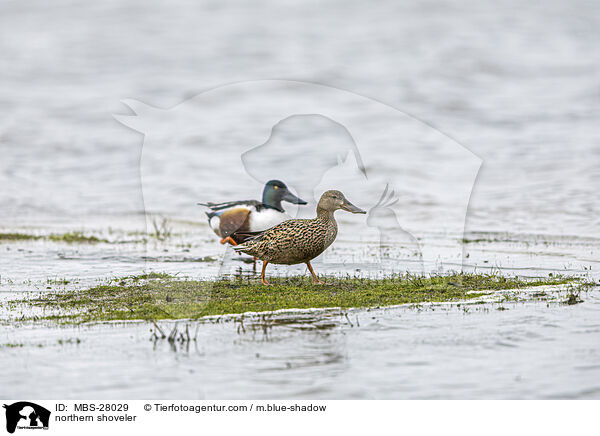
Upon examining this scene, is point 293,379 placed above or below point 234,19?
below

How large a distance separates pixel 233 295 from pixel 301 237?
3.69ft

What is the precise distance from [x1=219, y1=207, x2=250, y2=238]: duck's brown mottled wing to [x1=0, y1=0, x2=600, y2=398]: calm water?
17.0 inches

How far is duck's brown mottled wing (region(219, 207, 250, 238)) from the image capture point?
11.0 meters

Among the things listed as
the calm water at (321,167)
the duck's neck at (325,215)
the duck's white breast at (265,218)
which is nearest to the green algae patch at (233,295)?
the calm water at (321,167)

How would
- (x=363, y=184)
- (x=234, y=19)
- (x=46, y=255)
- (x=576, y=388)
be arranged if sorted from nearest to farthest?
(x=576, y=388) < (x=363, y=184) < (x=46, y=255) < (x=234, y=19)

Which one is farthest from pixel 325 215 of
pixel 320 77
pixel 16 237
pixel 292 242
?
pixel 320 77

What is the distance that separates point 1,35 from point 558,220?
3468 cm

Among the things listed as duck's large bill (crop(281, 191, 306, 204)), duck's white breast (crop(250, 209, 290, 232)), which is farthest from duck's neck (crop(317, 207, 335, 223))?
duck's white breast (crop(250, 209, 290, 232))

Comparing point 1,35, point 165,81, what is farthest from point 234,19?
point 1,35

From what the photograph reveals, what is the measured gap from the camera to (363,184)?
29.3ft

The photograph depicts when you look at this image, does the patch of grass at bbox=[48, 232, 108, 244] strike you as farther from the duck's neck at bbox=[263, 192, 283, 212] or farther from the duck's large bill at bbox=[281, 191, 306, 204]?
the duck's large bill at bbox=[281, 191, 306, 204]

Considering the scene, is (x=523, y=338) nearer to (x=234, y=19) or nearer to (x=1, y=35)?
(x=234, y=19)

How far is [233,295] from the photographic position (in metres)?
8.46
